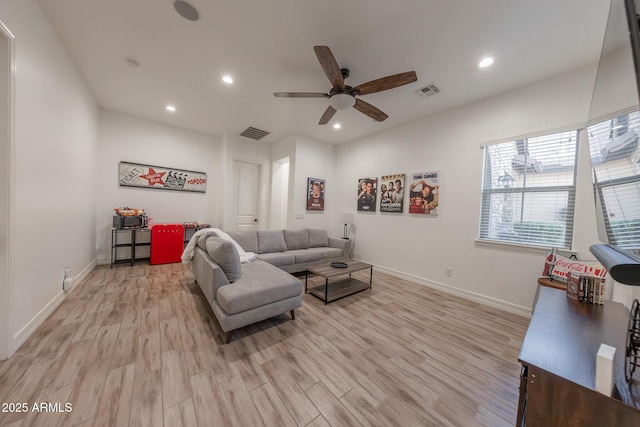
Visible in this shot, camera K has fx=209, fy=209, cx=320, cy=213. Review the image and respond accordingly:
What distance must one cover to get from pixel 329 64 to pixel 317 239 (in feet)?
10.6

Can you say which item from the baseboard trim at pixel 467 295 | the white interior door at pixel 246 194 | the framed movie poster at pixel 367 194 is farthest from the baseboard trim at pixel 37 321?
the framed movie poster at pixel 367 194

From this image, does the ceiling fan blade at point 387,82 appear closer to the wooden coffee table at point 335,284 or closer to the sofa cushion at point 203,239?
the wooden coffee table at point 335,284

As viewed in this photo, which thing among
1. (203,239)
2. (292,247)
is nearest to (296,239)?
(292,247)

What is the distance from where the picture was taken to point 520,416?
106cm

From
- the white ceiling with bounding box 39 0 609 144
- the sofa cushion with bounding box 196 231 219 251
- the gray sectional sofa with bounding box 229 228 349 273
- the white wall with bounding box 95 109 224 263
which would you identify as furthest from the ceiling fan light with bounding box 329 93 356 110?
the white wall with bounding box 95 109 224 263

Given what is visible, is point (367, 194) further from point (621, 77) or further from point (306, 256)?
point (621, 77)

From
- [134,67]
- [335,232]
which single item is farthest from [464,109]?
[134,67]

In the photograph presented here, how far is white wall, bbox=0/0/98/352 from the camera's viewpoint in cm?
171

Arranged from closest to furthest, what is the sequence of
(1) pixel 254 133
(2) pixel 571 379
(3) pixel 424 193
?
(2) pixel 571 379, (3) pixel 424 193, (1) pixel 254 133

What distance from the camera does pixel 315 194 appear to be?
5.05 metres

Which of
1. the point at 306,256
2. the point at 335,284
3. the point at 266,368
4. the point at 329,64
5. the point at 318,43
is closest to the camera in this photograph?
the point at 266,368

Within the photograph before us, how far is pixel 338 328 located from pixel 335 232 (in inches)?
126

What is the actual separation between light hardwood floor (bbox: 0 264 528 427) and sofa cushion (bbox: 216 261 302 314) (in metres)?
0.35

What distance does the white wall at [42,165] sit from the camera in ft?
5.60
